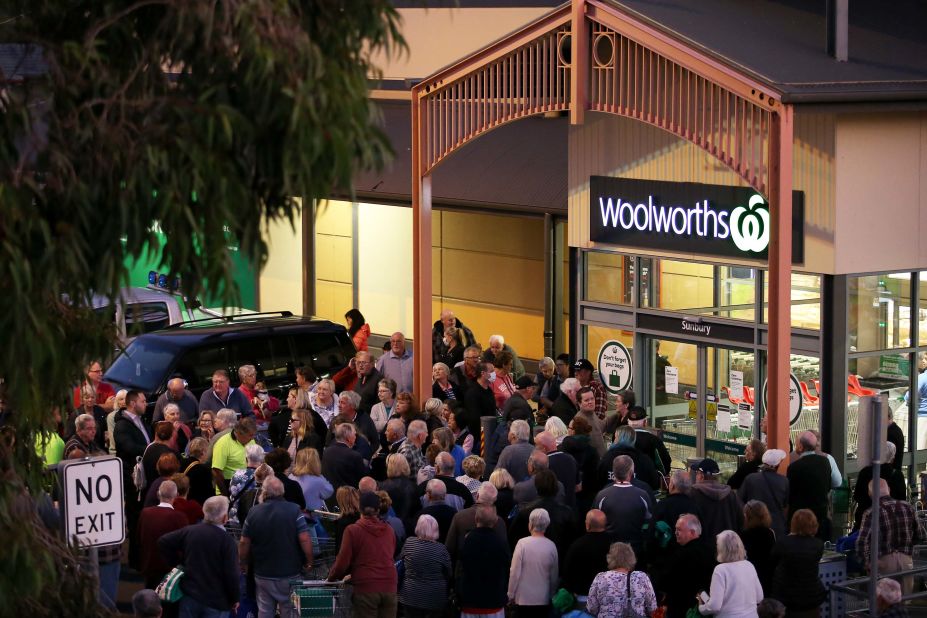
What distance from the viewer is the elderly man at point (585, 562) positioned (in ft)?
39.2

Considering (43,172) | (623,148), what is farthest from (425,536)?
(623,148)

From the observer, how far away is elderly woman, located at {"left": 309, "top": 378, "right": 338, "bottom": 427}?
1653 centimetres

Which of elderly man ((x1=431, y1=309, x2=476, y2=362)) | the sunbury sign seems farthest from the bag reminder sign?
elderly man ((x1=431, y1=309, x2=476, y2=362))

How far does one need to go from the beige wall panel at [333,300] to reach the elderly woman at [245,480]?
14.6 m

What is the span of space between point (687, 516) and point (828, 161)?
6.18 metres

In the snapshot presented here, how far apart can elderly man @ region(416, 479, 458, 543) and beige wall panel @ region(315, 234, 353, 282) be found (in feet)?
50.9

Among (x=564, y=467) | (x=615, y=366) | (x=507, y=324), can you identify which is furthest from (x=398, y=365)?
(x=564, y=467)

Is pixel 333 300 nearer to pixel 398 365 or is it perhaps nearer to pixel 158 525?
pixel 398 365

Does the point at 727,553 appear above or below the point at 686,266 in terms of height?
below

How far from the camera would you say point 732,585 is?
11.4 m

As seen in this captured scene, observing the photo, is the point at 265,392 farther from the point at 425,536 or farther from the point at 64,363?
the point at 64,363

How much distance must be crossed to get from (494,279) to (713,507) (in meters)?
13.1

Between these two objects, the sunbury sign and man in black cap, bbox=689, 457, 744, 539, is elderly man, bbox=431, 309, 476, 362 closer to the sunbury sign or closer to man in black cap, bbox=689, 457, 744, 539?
the sunbury sign

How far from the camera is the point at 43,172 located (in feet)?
23.8
